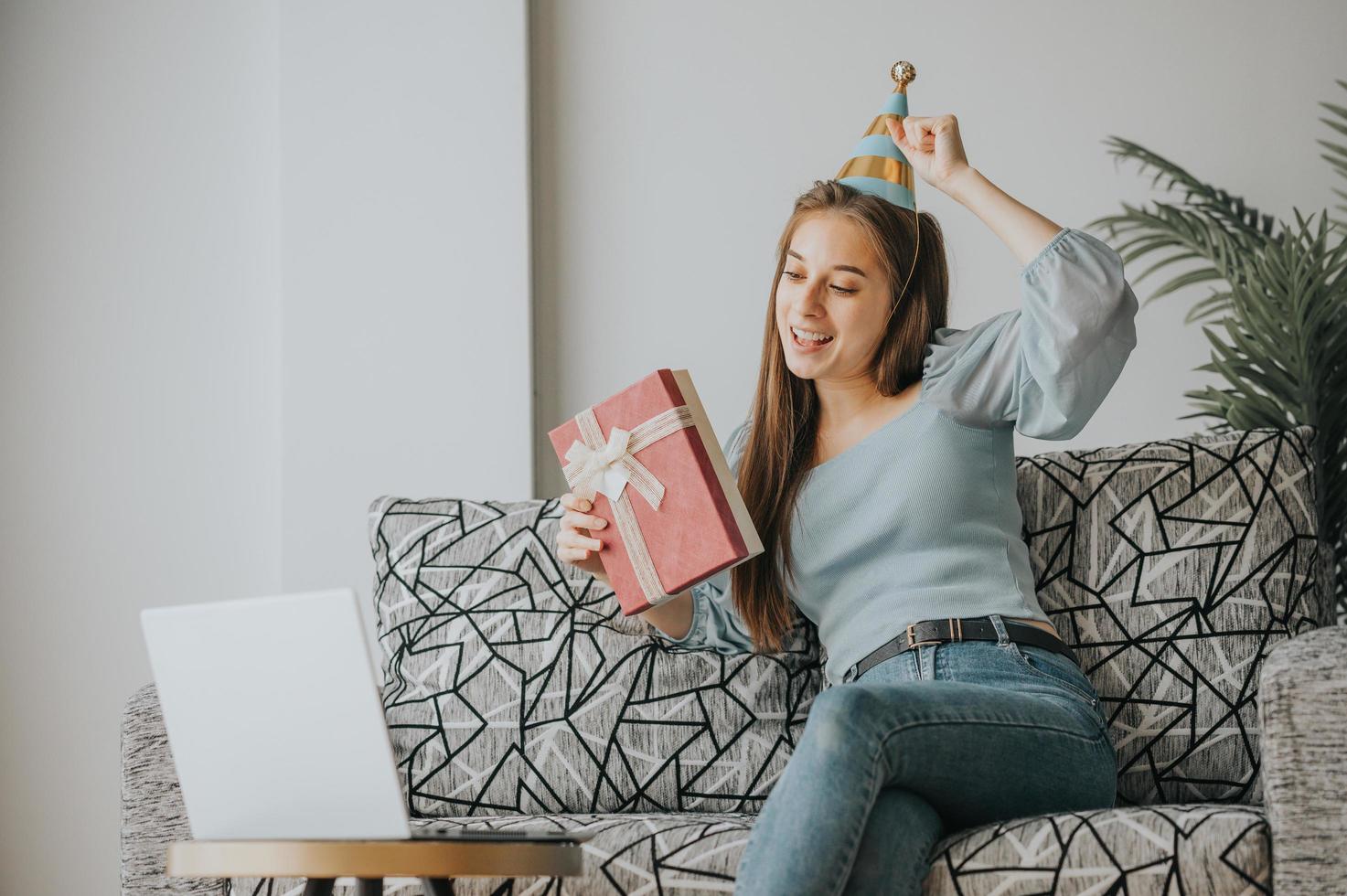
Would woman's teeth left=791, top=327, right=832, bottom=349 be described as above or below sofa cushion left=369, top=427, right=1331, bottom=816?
above

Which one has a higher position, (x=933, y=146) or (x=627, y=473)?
(x=933, y=146)

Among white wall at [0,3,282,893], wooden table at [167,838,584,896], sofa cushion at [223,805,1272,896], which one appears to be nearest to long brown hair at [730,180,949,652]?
sofa cushion at [223,805,1272,896]

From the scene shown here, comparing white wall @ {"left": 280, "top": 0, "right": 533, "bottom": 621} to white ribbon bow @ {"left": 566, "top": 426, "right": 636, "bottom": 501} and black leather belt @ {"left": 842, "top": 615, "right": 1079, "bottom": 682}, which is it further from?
black leather belt @ {"left": 842, "top": 615, "right": 1079, "bottom": 682}

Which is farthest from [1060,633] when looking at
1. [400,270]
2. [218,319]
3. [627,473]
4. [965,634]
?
[218,319]

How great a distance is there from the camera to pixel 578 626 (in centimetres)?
172

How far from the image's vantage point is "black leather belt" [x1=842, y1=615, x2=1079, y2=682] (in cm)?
139

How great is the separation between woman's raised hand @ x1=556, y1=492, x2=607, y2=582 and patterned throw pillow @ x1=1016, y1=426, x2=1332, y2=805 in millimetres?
639

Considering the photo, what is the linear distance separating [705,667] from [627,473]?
402 mm

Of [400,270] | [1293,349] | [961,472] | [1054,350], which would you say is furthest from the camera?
[400,270]

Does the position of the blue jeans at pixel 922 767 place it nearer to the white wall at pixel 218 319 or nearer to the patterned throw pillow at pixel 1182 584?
the patterned throw pillow at pixel 1182 584

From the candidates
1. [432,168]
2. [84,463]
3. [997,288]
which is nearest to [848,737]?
[997,288]

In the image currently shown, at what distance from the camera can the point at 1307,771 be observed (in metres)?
1.10

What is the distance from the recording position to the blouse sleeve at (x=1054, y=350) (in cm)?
137

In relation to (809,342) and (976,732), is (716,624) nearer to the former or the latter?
(809,342)
